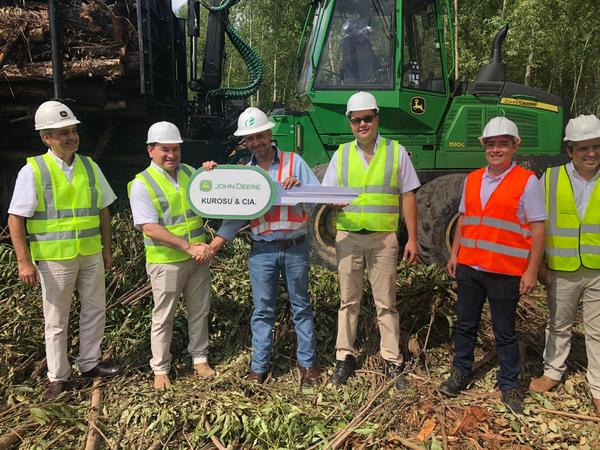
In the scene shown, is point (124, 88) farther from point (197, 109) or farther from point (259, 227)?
point (259, 227)

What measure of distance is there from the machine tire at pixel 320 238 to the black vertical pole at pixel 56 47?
2.72m

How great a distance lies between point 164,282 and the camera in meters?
3.20

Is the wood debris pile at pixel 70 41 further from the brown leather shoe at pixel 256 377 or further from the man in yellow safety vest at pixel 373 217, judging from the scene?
the brown leather shoe at pixel 256 377

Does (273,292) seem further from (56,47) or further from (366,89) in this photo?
(56,47)

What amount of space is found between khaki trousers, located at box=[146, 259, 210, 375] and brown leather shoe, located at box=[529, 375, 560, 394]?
235cm

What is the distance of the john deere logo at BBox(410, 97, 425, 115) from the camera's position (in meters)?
5.24

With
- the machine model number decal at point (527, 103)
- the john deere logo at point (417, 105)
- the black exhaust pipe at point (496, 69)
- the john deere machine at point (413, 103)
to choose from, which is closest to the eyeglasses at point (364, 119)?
the john deere machine at point (413, 103)

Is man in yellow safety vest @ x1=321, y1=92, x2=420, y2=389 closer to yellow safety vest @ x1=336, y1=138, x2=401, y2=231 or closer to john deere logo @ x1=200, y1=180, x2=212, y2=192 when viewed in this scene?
yellow safety vest @ x1=336, y1=138, x2=401, y2=231

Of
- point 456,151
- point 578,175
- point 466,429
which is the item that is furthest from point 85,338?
point 456,151

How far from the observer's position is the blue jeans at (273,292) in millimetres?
3191

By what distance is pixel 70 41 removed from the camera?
490cm

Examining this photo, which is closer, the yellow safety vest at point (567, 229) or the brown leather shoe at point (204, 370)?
the yellow safety vest at point (567, 229)

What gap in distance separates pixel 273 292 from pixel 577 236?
6.61 ft

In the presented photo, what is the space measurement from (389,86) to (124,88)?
2.99 metres
